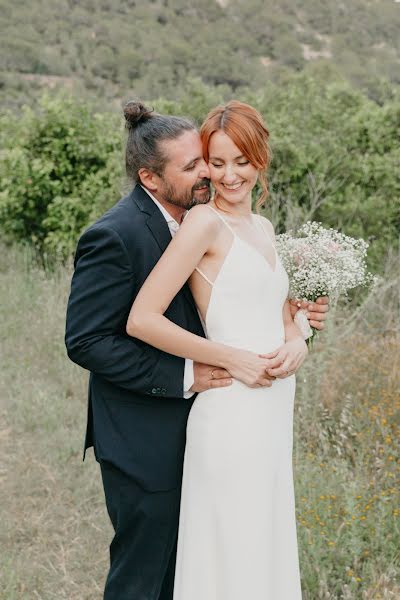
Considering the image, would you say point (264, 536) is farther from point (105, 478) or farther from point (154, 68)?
point (154, 68)

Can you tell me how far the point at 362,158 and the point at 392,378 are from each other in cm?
371

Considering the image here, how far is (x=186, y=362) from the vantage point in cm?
257

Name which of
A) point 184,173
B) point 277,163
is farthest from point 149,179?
point 277,163

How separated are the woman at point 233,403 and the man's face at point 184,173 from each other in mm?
44

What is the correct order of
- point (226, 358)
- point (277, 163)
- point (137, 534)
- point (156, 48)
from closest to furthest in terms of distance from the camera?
point (226, 358) < point (137, 534) < point (277, 163) < point (156, 48)

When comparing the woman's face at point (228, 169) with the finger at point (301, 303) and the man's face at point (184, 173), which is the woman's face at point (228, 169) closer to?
the man's face at point (184, 173)

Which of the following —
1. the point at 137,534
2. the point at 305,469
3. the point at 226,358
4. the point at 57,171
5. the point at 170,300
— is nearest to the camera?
the point at 170,300

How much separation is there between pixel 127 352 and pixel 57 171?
279 inches

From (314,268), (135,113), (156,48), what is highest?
(156,48)

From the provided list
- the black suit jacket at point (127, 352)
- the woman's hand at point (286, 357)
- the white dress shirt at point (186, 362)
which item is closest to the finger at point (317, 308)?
the woman's hand at point (286, 357)

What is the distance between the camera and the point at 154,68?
27281 millimetres

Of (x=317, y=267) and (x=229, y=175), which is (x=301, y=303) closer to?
(x=317, y=267)

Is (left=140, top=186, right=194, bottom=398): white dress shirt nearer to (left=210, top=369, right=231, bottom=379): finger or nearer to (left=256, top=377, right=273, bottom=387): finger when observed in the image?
(left=210, top=369, right=231, bottom=379): finger

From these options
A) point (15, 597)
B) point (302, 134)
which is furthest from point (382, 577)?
point (302, 134)
